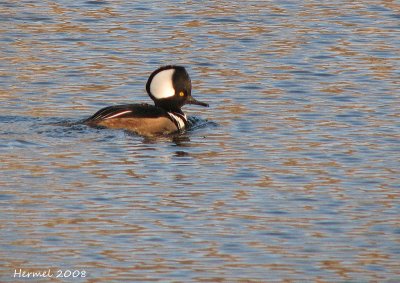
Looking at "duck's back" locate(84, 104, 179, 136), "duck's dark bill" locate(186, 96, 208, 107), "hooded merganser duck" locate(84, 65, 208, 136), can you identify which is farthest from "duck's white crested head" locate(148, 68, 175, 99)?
"duck's back" locate(84, 104, 179, 136)

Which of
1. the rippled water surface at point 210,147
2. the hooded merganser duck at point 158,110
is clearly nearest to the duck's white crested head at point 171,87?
the hooded merganser duck at point 158,110

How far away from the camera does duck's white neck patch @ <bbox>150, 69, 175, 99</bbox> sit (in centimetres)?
1614

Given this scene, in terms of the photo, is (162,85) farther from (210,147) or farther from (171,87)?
(210,147)

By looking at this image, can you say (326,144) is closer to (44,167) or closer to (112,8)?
(44,167)

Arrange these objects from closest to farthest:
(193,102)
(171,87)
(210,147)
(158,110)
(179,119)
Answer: (210,147) → (158,110) → (179,119) → (193,102) → (171,87)

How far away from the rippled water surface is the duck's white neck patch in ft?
1.66

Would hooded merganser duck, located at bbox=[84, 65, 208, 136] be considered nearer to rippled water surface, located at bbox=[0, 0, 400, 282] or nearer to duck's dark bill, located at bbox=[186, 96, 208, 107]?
duck's dark bill, located at bbox=[186, 96, 208, 107]

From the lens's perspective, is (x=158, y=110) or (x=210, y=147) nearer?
(x=210, y=147)

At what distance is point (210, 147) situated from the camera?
1431cm

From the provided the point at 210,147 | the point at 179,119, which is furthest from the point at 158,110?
the point at 210,147

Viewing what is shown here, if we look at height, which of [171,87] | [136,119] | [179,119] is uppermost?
[171,87]

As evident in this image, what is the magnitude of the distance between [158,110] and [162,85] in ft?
1.54

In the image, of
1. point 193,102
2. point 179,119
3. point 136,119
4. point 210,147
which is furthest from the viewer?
point 193,102

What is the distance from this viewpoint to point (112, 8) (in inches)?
843
